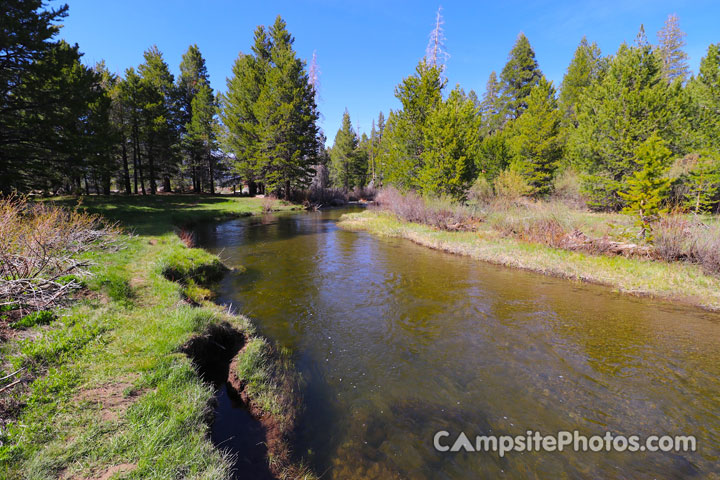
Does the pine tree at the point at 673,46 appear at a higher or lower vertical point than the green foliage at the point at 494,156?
higher

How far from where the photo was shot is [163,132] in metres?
31.5

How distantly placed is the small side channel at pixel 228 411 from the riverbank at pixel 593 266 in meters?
11.3

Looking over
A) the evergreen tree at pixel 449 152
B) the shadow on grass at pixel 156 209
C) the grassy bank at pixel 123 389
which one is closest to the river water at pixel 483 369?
the grassy bank at pixel 123 389

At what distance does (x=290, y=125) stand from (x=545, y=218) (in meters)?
28.1

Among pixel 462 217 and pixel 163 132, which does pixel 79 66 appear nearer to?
pixel 163 132

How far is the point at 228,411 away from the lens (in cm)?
421

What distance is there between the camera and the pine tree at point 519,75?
37.8 meters

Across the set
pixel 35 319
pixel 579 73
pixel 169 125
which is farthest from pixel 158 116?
pixel 579 73

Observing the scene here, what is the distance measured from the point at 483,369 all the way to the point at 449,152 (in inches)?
718

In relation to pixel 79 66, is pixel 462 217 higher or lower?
lower

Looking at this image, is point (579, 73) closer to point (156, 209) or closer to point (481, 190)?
point (481, 190)

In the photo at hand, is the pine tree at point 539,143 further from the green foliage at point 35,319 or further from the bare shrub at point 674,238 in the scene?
the green foliage at point 35,319

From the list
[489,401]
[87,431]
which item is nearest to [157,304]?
[87,431]

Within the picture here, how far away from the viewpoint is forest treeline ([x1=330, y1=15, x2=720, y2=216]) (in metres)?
14.9
